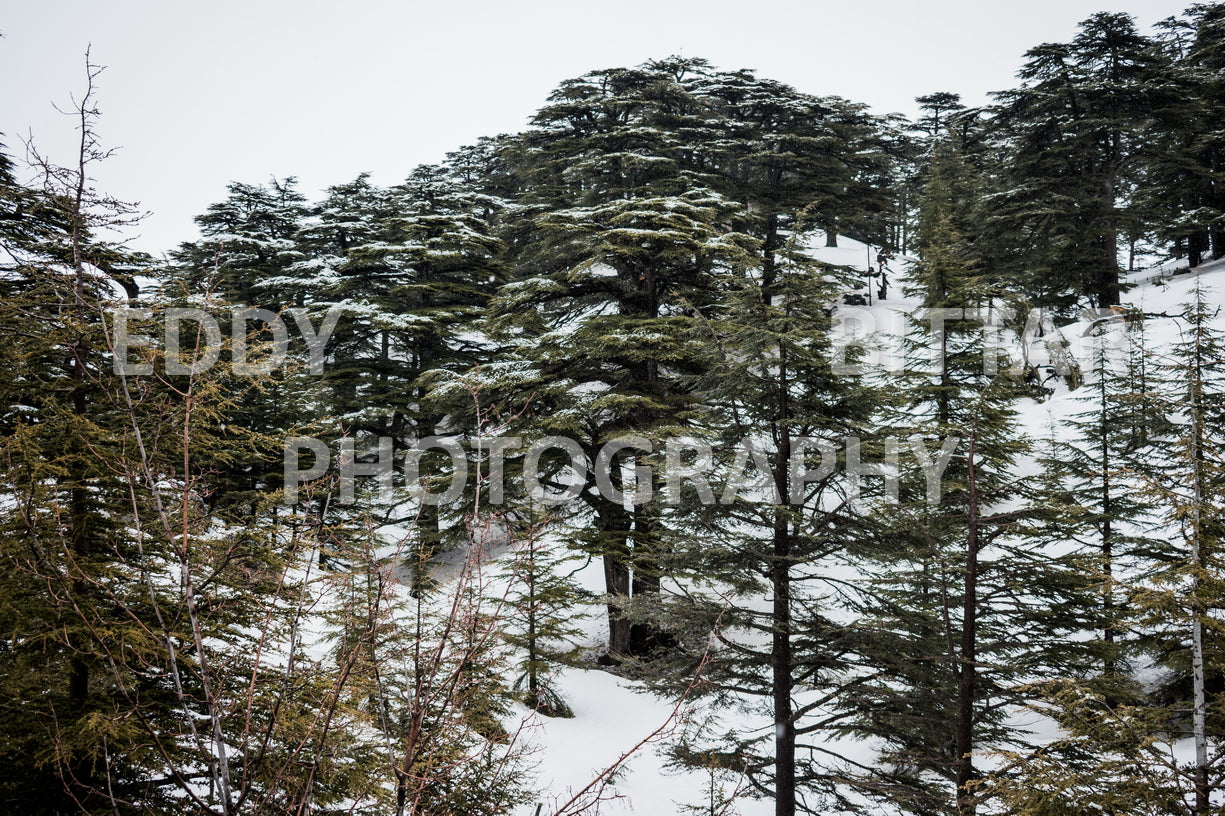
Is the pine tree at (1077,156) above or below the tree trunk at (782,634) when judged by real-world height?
above

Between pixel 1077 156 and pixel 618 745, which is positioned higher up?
pixel 1077 156

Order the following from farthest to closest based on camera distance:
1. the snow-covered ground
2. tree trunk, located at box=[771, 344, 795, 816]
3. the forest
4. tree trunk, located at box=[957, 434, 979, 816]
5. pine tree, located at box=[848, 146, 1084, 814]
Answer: the snow-covered ground < tree trunk, located at box=[771, 344, 795, 816] < pine tree, located at box=[848, 146, 1084, 814] < tree trunk, located at box=[957, 434, 979, 816] < the forest

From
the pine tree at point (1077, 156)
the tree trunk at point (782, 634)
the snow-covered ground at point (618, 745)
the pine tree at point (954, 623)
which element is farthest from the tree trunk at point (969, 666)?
the pine tree at point (1077, 156)

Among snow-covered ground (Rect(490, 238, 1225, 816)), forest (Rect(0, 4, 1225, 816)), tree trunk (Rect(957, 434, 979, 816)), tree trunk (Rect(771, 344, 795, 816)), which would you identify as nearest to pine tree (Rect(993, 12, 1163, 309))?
forest (Rect(0, 4, 1225, 816))

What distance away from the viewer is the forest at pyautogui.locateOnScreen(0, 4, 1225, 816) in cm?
398

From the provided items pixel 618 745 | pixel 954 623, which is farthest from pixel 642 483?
pixel 618 745

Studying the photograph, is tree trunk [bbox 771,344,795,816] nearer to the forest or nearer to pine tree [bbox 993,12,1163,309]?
the forest

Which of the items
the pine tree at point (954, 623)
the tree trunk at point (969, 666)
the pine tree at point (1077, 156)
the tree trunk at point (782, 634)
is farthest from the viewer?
the pine tree at point (1077, 156)

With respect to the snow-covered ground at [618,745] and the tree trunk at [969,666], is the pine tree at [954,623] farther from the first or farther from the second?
the snow-covered ground at [618,745]

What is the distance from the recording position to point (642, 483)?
956 centimetres

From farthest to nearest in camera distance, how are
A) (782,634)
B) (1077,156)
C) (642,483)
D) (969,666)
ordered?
(1077,156) → (642,483) → (782,634) → (969,666)

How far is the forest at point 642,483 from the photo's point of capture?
3980 millimetres

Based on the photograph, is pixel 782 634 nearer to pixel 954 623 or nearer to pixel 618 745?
pixel 954 623

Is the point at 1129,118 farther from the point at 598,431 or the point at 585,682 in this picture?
the point at 585,682
